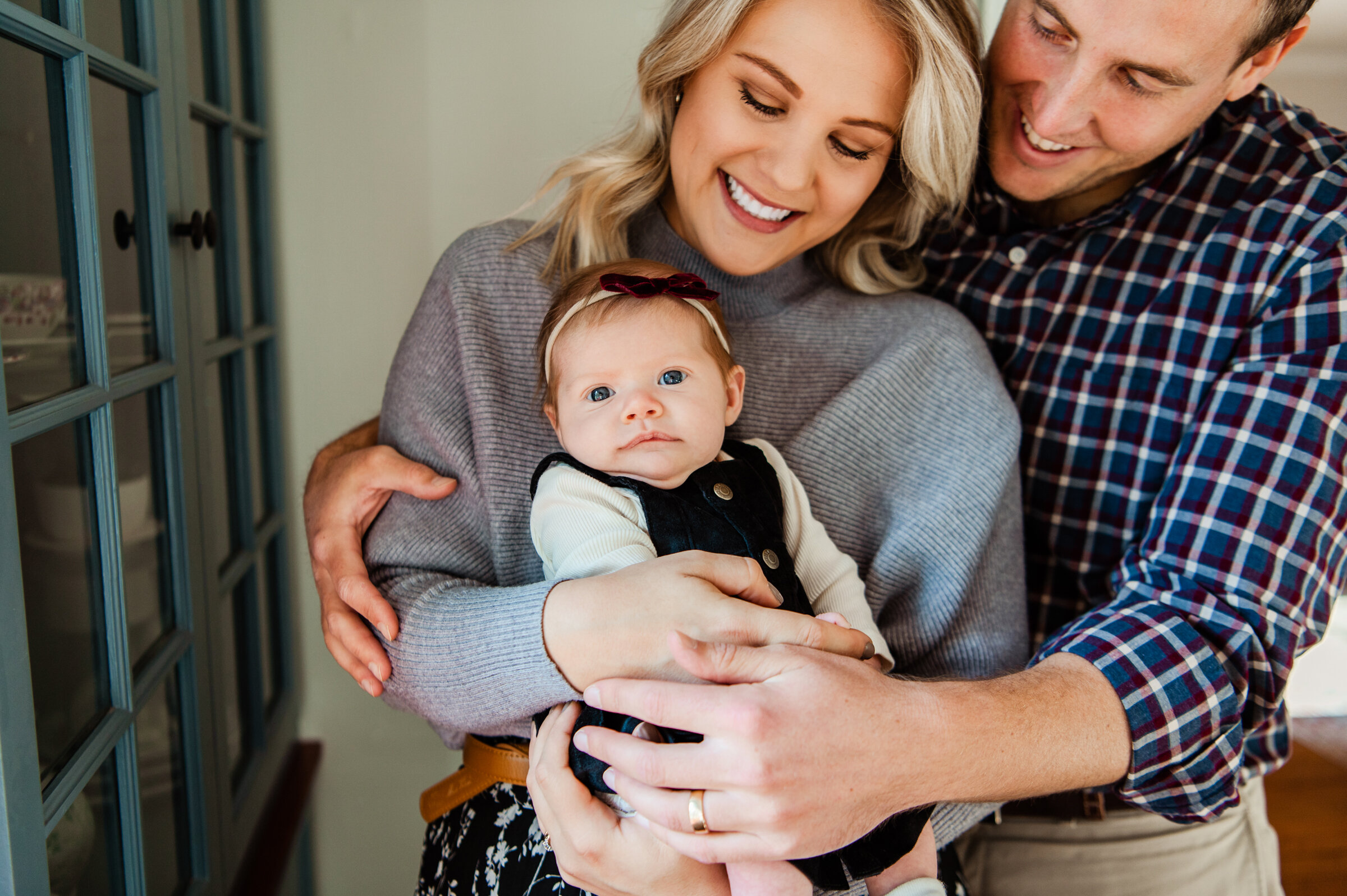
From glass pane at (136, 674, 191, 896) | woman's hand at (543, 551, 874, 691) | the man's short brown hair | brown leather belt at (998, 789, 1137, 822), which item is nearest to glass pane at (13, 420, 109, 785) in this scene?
glass pane at (136, 674, 191, 896)

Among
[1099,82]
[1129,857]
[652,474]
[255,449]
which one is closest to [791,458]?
[652,474]

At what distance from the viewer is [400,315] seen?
2053mm

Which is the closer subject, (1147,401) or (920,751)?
(920,751)

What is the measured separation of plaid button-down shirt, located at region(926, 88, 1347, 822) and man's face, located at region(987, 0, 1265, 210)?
103 mm

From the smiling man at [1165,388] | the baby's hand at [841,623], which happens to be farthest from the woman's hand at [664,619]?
the smiling man at [1165,388]

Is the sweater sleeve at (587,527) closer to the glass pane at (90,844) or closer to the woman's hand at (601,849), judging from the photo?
the woman's hand at (601,849)

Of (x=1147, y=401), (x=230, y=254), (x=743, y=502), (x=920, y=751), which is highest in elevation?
(x=230, y=254)

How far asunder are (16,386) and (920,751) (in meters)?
1.18

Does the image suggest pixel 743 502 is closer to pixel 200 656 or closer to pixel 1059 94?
pixel 1059 94

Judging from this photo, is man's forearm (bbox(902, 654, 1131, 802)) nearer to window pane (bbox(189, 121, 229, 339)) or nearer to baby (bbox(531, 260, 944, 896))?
baby (bbox(531, 260, 944, 896))

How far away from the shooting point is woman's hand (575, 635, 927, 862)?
92 centimetres

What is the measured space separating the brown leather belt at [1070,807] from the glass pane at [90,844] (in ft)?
4.95

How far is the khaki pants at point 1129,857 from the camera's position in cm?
155

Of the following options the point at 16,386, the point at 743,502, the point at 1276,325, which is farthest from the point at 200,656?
→ the point at 1276,325
